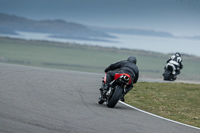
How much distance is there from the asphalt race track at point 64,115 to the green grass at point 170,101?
1.08 meters

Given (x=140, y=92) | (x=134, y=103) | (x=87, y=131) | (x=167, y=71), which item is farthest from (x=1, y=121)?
(x=167, y=71)

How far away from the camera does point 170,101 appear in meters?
15.7

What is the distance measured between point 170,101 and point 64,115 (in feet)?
21.2

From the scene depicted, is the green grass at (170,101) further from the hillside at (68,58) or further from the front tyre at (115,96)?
the hillside at (68,58)

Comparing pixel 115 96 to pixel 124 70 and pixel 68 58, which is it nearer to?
pixel 124 70

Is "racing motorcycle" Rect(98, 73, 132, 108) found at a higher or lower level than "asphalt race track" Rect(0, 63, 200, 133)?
higher

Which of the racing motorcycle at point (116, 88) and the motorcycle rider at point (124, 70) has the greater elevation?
the motorcycle rider at point (124, 70)

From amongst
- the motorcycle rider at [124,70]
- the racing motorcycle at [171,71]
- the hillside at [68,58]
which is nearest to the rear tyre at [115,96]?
the motorcycle rider at [124,70]

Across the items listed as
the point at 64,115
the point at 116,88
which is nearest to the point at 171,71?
the point at 116,88

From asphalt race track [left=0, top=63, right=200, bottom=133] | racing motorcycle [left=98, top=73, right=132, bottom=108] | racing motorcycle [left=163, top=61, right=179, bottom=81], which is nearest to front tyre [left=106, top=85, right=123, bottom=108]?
racing motorcycle [left=98, top=73, right=132, bottom=108]

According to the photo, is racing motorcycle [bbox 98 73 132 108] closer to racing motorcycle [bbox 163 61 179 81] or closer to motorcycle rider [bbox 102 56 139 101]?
motorcycle rider [bbox 102 56 139 101]

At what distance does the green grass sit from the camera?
13.1 meters

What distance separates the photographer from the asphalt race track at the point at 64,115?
8.72 meters

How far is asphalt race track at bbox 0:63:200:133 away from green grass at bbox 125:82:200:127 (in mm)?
1075
